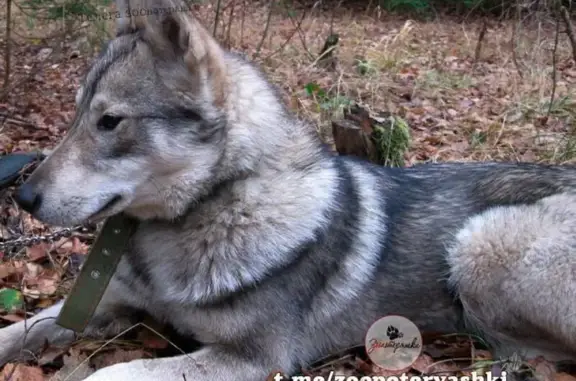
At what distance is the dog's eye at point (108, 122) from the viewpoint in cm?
258

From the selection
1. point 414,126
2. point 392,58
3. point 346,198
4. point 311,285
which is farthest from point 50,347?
point 392,58

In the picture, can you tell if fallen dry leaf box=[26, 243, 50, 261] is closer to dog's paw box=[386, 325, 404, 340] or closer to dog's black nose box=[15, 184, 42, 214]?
dog's black nose box=[15, 184, 42, 214]

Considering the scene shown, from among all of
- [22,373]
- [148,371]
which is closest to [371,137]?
[148,371]

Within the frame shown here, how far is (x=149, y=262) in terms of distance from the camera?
288 cm

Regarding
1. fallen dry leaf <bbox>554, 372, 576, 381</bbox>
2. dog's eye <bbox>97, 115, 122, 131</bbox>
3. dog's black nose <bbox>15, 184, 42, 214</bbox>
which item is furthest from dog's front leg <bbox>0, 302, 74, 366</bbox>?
fallen dry leaf <bbox>554, 372, 576, 381</bbox>

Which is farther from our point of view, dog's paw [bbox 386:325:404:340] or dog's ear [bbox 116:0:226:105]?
dog's paw [bbox 386:325:404:340]

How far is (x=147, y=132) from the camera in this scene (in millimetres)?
2580

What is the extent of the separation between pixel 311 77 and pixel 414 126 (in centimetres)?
187

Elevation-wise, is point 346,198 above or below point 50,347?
above

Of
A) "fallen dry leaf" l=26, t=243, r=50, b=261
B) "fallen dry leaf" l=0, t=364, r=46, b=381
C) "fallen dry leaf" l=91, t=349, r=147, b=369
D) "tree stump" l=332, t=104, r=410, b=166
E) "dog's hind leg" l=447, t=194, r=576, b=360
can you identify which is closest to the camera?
"fallen dry leaf" l=0, t=364, r=46, b=381

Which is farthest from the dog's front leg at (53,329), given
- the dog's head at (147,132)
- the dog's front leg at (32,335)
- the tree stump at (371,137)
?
the tree stump at (371,137)

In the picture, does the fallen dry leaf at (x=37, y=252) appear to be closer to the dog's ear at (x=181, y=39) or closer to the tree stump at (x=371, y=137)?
the dog's ear at (x=181, y=39)

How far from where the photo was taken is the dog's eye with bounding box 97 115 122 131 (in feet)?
8.47

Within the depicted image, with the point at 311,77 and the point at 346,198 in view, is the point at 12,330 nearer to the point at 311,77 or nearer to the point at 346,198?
the point at 346,198
